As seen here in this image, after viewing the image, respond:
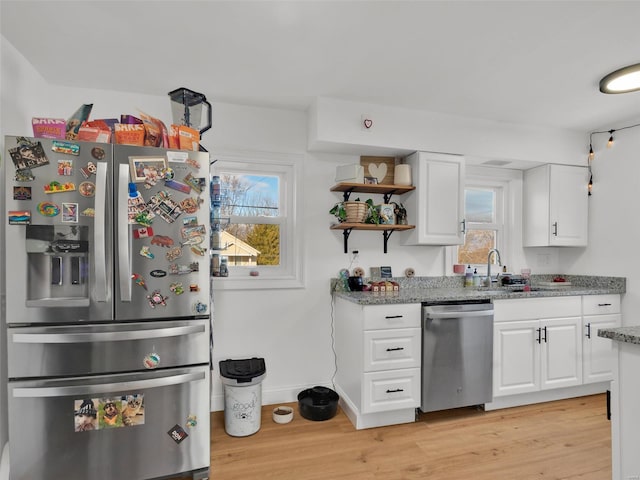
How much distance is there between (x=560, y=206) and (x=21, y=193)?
4.12 metres

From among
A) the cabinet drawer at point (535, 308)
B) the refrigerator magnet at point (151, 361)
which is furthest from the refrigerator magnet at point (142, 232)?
the cabinet drawer at point (535, 308)

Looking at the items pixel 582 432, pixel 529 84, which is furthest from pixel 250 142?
pixel 582 432

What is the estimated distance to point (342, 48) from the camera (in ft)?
6.98

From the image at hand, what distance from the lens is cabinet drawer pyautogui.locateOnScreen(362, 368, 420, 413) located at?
8.25ft

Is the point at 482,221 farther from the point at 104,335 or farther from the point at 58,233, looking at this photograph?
the point at 58,233

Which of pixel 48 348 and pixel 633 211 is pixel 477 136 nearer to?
pixel 633 211

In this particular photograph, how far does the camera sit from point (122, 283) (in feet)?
5.94

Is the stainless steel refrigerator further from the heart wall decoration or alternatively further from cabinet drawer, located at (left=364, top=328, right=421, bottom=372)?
the heart wall decoration

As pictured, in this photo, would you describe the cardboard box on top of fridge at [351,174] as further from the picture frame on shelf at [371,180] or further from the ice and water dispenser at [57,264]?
the ice and water dispenser at [57,264]

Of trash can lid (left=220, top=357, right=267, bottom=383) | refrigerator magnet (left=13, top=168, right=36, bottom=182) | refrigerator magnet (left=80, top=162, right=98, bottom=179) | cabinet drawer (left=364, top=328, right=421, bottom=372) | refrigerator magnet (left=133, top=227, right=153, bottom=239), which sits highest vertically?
refrigerator magnet (left=80, top=162, right=98, bottom=179)

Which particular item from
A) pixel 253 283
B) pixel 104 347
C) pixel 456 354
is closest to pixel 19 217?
pixel 104 347

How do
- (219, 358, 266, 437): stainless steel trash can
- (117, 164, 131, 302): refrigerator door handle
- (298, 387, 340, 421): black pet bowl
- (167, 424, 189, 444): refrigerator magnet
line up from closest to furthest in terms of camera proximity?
1. (117, 164, 131, 302): refrigerator door handle
2. (167, 424, 189, 444): refrigerator magnet
3. (219, 358, 266, 437): stainless steel trash can
4. (298, 387, 340, 421): black pet bowl

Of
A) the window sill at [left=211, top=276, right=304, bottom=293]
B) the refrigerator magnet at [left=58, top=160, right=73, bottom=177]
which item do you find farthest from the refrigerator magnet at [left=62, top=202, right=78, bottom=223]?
the window sill at [left=211, top=276, right=304, bottom=293]

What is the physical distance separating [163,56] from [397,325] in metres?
2.35
